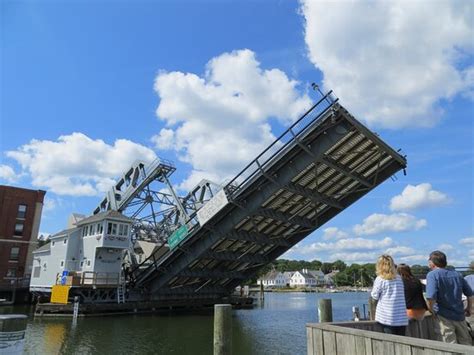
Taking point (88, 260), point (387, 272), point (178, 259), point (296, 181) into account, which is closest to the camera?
point (387, 272)

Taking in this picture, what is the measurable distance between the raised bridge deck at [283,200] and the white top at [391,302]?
10.9 m

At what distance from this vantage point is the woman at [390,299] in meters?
4.37

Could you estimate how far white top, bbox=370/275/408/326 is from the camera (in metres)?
4.38

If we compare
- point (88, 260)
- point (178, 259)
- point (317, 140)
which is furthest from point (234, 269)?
point (317, 140)

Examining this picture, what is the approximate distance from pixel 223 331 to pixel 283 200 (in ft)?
41.4

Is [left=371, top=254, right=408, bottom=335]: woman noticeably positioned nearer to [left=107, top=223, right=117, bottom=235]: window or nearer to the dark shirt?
the dark shirt

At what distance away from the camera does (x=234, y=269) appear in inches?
1031

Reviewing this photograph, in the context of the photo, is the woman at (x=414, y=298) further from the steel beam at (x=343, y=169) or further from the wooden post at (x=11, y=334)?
the steel beam at (x=343, y=169)

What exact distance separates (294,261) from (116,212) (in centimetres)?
14487

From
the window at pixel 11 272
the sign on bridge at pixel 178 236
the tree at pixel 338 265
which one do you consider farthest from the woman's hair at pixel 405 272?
the tree at pixel 338 265

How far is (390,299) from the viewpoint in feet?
14.5

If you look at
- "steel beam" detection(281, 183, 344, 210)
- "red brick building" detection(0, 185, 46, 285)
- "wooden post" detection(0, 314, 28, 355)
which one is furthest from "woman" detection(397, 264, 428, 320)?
"red brick building" detection(0, 185, 46, 285)

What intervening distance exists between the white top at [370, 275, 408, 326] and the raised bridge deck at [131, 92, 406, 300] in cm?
1087

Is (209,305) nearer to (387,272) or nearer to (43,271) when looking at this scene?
(43,271)
